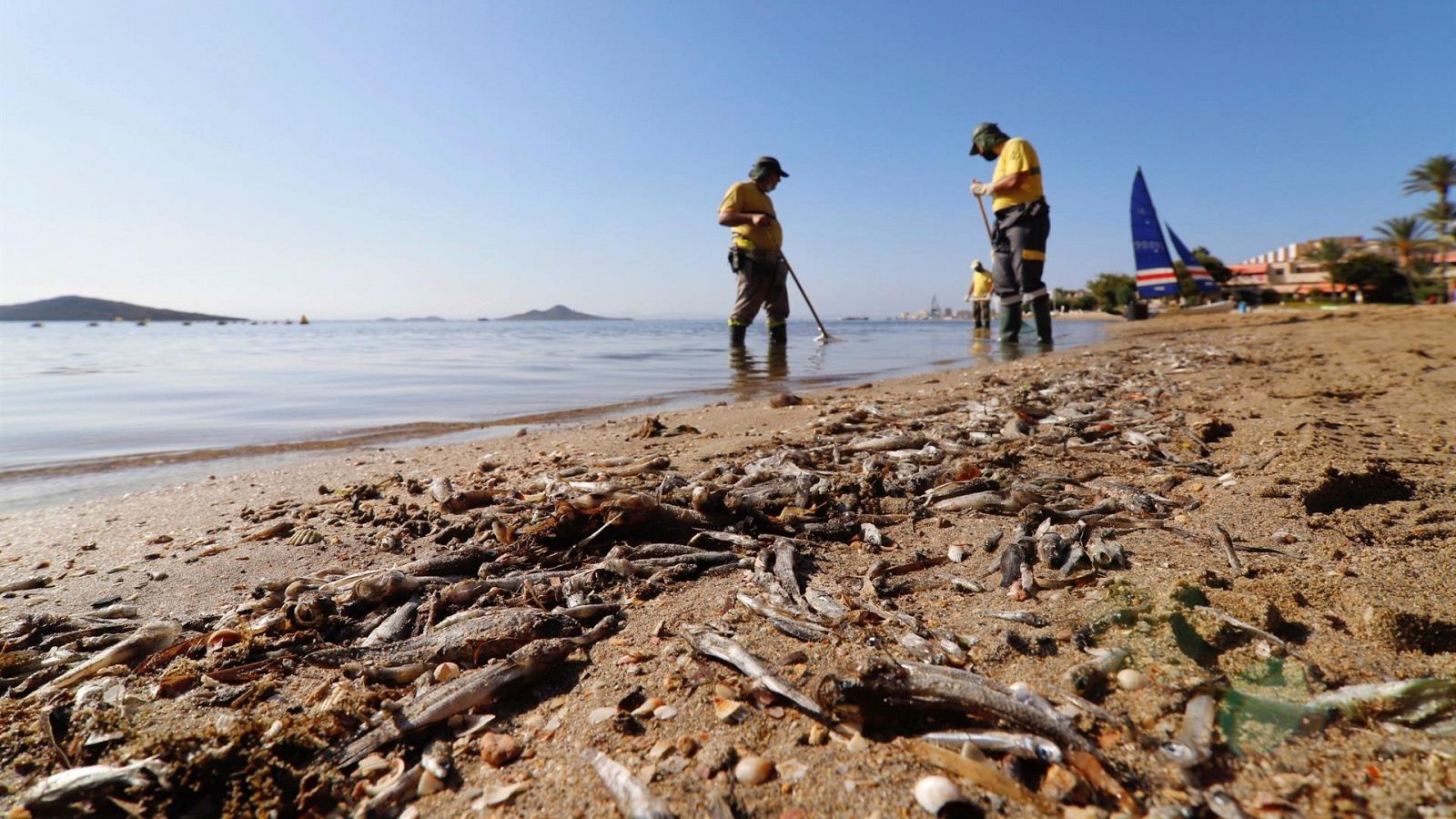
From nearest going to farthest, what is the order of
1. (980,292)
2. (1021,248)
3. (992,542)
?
1. (992,542)
2. (1021,248)
3. (980,292)

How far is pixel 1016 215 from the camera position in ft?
32.6

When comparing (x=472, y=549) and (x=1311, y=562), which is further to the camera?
(x=472, y=549)

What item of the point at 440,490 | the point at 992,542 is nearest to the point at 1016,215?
the point at 992,542

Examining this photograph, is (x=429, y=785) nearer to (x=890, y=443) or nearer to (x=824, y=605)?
(x=824, y=605)

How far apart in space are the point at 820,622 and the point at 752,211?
10.1 m

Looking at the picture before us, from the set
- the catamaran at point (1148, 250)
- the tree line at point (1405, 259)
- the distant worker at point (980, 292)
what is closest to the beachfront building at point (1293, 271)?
the tree line at point (1405, 259)

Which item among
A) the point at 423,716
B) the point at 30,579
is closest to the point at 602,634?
the point at 423,716

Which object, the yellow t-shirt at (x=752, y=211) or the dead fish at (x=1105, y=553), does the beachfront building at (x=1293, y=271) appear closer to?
the yellow t-shirt at (x=752, y=211)

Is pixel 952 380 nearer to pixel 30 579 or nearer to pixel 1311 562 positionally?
pixel 1311 562

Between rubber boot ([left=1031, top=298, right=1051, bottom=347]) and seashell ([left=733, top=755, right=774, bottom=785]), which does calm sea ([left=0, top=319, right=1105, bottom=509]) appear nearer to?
rubber boot ([left=1031, top=298, right=1051, bottom=347])

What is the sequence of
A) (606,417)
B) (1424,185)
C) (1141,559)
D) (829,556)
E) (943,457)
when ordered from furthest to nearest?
(1424,185) < (606,417) < (943,457) < (829,556) < (1141,559)

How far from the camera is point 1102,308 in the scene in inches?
2163

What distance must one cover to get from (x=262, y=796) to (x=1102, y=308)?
63.6 meters

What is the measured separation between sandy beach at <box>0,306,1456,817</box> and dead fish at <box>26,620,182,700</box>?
38 mm
